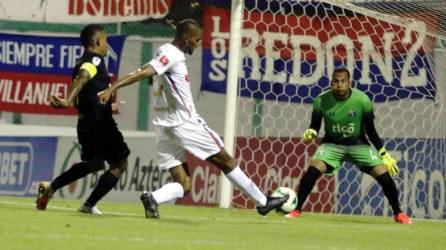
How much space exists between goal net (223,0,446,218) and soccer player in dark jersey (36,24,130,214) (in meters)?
3.70

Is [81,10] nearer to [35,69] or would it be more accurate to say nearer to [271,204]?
[35,69]

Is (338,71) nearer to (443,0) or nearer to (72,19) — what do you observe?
(443,0)

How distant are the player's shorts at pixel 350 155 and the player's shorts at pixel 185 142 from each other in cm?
241

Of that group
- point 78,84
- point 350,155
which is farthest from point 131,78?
point 350,155

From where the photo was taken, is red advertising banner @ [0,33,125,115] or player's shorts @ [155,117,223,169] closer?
player's shorts @ [155,117,223,169]

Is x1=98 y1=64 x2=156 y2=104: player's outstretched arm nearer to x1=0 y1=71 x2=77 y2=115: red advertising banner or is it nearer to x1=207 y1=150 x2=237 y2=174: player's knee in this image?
x1=207 y1=150 x2=237 y2=174: player's knee

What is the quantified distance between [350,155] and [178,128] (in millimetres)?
2859

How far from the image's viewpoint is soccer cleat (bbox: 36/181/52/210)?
1190cm

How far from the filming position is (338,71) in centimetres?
1309

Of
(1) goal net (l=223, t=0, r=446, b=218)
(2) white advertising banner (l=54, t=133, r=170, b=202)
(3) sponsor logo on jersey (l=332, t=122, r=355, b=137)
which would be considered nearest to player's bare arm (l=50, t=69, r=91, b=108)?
(3) sponsor logo on jersey (l=332, t=122, r=355, b=137)

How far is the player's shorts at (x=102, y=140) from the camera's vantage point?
38.8ft

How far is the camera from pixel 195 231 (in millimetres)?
9844

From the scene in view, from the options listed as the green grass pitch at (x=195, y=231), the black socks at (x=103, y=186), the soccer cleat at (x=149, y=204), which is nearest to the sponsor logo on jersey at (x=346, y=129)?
the green grass pitch at (x=195, y=231)

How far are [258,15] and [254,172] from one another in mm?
1831
